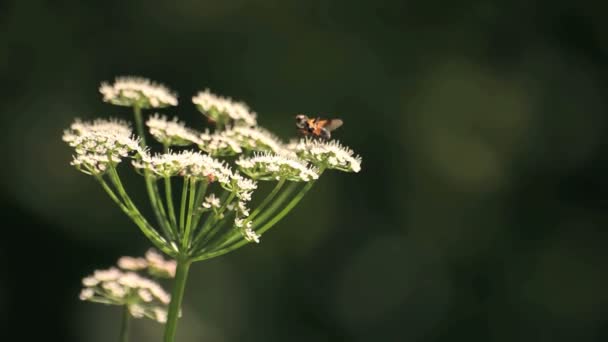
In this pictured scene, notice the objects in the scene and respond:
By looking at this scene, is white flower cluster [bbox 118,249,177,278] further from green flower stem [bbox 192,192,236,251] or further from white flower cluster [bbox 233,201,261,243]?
white flower cluster [bbox 233,201,261,243]

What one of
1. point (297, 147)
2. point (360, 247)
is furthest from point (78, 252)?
point (297, 147)

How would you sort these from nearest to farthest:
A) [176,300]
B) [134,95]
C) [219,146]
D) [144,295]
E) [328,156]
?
[176,300], [144,295], [219,146], [328,156], [134,95]

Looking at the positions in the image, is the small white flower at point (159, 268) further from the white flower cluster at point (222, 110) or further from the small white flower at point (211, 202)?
the white flower cluster at point (222, 110)

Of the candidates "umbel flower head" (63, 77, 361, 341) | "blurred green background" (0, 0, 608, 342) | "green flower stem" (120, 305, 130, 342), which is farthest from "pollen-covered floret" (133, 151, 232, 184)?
"blurred green background" (0, 0, 608, 342)

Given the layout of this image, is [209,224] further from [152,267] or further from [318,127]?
[318,127]

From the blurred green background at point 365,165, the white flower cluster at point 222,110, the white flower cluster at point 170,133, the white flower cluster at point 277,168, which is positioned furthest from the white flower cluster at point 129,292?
the blurred green background at point 365,165

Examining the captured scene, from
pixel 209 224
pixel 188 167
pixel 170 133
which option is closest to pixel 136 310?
pixel 209 224

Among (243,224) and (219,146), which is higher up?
(219,146)
